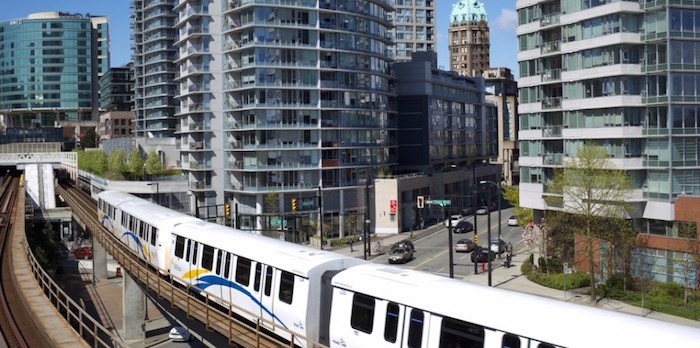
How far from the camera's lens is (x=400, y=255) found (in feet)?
198

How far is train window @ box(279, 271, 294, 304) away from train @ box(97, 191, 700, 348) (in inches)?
1.4

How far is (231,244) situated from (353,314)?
8679 mm

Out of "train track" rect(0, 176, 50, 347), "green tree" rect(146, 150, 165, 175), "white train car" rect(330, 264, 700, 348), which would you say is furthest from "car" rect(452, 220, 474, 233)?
"white train car" rect(330, 264, 700, 348)

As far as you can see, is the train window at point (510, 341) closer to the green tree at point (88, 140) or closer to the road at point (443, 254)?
the road at point (443, 254)

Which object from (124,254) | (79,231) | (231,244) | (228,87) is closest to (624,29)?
(231,244)

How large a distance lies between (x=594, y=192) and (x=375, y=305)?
30474 mm

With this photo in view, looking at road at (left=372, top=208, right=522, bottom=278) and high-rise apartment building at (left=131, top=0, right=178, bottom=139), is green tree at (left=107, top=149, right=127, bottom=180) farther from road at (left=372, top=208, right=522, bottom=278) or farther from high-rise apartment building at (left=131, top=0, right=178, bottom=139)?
road at (left=372, top=208, right=522, bottom=278)

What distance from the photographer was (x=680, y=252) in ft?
145

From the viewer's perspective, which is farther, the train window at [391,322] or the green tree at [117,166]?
the green tree at [117,166]

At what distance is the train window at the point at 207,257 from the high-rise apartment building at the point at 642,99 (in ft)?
98.4

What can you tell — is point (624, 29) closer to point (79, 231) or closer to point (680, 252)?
point (680, 252)

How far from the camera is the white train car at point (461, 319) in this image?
14219mm

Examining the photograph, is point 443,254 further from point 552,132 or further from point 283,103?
point 283,103

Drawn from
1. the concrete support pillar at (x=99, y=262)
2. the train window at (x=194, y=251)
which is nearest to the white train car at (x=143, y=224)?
the train window at (x=194, y=251)
